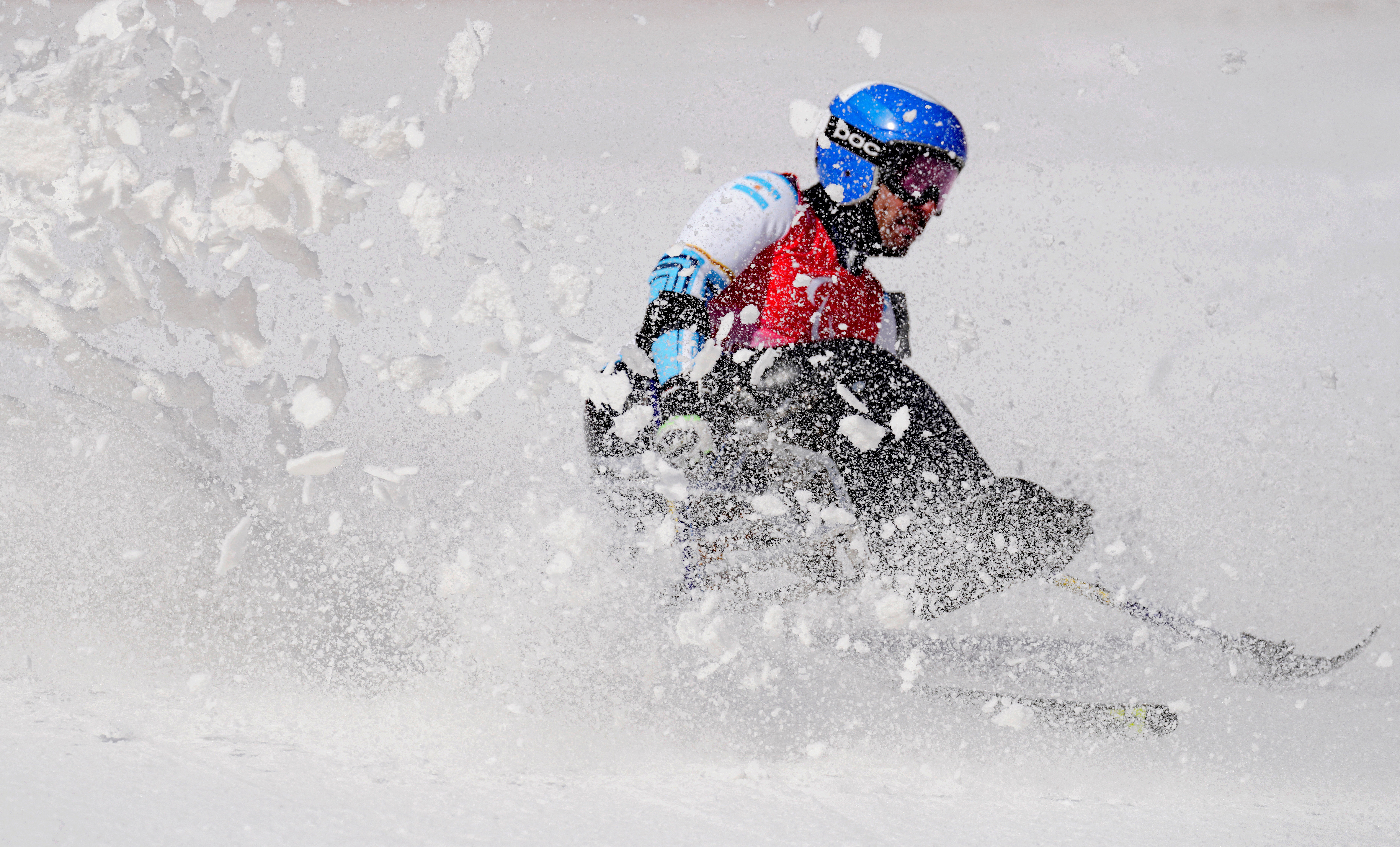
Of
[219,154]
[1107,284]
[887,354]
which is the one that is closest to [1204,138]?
[1107,284]

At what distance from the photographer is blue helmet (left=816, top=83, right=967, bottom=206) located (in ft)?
8.14

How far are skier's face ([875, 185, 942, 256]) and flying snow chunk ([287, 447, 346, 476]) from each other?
127cm

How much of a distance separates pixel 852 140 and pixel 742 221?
36 cm

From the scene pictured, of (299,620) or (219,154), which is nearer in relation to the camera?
(299,620)

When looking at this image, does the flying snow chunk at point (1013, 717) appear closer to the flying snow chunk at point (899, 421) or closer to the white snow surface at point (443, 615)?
the white snow surface at point (443, 615)

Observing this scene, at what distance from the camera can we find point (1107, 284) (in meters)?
9.31

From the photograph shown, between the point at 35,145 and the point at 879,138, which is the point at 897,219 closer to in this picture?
the point at 879,138

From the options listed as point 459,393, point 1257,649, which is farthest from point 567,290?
point 1257,649

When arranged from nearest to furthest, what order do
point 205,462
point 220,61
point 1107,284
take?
point 205,462 → point 1107,284 → point 220,61

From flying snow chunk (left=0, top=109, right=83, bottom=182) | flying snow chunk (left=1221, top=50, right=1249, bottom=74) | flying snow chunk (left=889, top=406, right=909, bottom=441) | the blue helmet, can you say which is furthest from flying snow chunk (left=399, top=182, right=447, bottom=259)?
flying snow chunk (left=1221, top=50, right=1249, bottom=74)

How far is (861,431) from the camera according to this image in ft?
7.71

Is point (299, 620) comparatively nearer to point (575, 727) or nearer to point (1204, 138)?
point (575, 727)

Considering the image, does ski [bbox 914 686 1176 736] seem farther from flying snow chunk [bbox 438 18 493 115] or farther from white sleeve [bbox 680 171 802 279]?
flying snow chunk [bbox 438 18 493 115]

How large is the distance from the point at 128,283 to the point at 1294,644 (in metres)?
3.41
